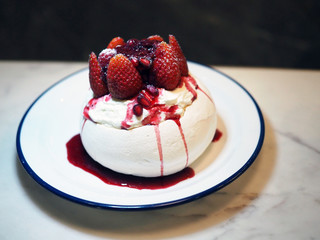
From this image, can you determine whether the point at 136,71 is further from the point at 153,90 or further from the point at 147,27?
the point at 147,27

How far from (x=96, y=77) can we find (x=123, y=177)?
44cm

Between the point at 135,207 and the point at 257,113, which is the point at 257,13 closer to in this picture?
the point at 257,113

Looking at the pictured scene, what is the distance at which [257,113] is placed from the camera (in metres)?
1.63

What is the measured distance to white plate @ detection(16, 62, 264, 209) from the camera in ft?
4.14

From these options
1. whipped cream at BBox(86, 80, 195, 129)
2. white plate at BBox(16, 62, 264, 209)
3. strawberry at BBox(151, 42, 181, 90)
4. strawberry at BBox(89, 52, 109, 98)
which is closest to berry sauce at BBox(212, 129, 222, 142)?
white plate at BBox(16, 62, 264, 209)

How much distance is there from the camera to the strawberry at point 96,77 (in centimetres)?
138

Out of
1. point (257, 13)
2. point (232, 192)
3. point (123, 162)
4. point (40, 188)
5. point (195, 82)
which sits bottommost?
point (40, 188)

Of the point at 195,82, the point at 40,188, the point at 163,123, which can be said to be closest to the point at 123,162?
the point at 163,123

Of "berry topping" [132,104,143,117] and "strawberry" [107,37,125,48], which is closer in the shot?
"berry topping" [132,104,143,117]

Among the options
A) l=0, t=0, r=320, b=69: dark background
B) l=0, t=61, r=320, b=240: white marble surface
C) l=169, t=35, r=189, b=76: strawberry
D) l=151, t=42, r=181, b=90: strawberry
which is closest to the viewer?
l=0, t=61, r=320, b=240: white marble surface

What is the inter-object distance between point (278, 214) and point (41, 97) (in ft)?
4.40

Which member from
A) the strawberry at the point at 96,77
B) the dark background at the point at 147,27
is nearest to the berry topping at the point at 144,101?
the strawberry at the point at 96,77

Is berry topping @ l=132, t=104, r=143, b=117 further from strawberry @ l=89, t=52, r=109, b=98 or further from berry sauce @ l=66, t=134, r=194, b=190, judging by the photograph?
berry sauce @ l=66, t=134, r=194, b=190

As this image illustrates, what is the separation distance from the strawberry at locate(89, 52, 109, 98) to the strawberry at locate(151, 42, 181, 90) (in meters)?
0.21
